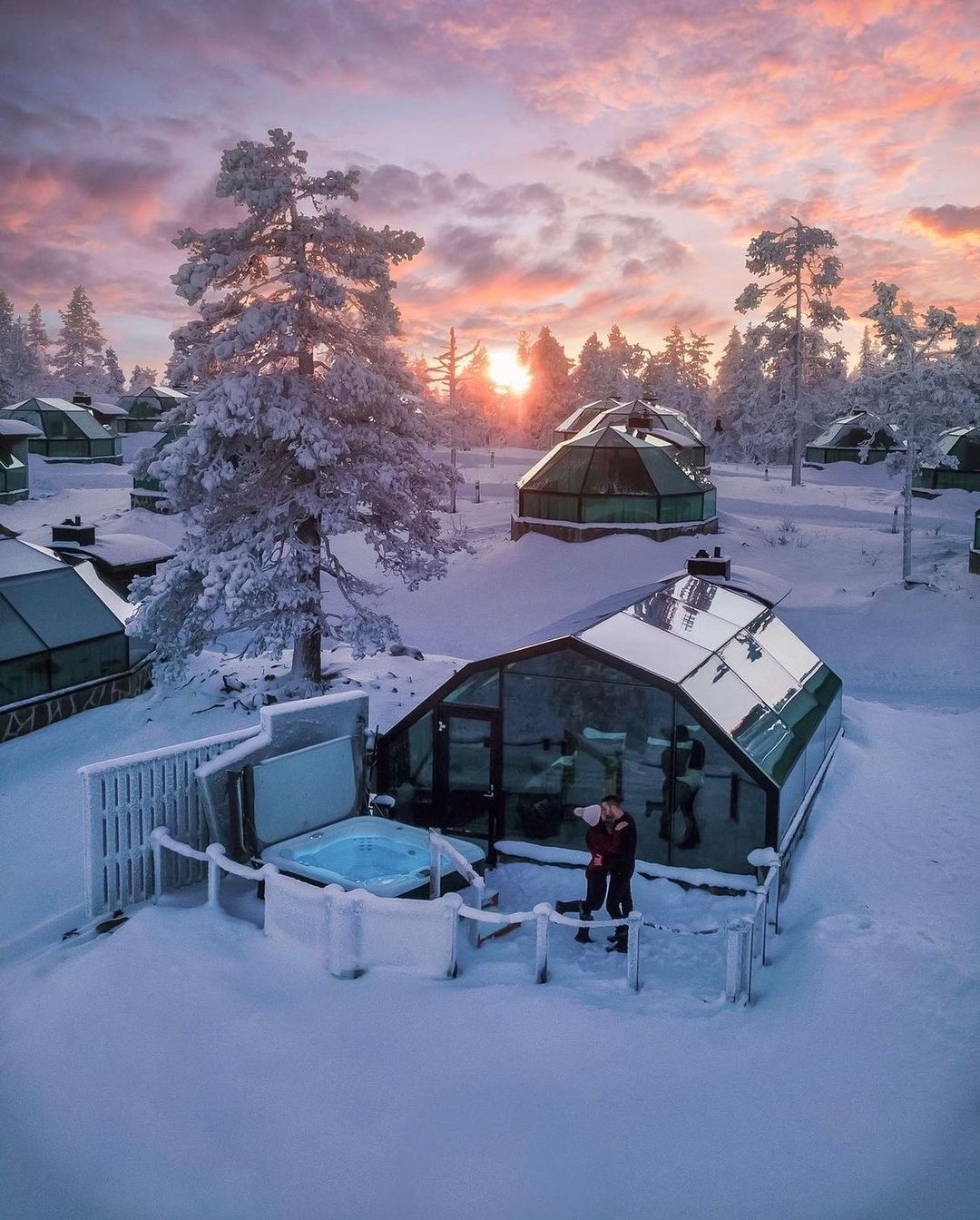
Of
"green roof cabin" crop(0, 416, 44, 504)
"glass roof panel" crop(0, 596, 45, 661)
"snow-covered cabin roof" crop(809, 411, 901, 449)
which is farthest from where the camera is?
"snow-covered cabin roof" crop(809, 411, 901, 449)

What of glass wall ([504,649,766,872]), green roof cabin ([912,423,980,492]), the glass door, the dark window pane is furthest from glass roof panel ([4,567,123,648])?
green roof cabin ([912,423,980,492])

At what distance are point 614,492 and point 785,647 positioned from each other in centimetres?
1482

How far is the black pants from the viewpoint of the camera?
355 inches

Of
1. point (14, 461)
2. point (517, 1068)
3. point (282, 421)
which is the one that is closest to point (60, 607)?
point (282, 421)

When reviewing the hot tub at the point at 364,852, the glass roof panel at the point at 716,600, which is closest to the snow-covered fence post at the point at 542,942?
the hot tub at the point at 364,852

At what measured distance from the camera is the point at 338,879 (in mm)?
9367

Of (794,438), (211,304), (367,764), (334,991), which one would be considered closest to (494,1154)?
(334,991)

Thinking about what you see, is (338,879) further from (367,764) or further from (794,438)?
(794,438)

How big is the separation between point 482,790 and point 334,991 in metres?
3.96

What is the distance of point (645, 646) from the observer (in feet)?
38.6

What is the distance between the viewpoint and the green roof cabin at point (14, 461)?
39844 millimetres

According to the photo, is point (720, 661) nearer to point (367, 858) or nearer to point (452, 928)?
point (367, 858)

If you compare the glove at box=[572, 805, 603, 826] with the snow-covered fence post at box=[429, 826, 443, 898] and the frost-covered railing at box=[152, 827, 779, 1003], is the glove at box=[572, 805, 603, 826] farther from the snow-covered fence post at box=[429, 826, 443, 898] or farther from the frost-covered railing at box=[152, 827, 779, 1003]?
the snow-covered fence post at box=[429, 826, 443, 898]

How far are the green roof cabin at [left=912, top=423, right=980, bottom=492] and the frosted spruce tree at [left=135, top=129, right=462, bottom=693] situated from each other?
34.6 metres
